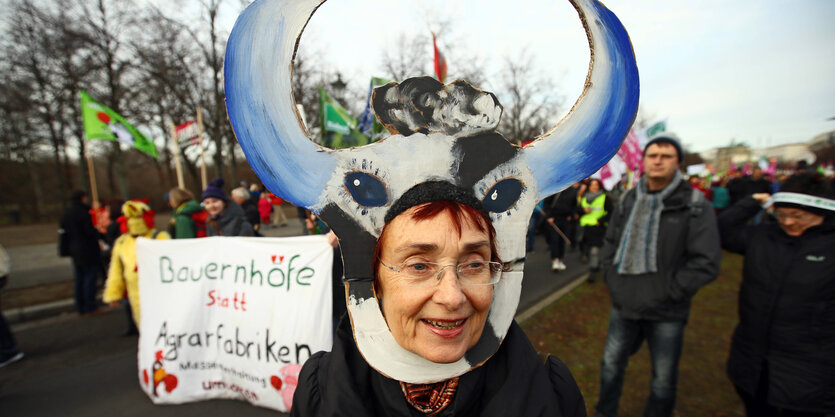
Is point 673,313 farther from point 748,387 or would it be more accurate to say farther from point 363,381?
point 363,381

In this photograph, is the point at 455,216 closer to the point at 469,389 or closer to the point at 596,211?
the point at 469,389

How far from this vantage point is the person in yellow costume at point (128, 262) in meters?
3.84

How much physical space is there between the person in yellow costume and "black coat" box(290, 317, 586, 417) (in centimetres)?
369

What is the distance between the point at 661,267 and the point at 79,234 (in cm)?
718

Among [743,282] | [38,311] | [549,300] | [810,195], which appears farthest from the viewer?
[38,311]

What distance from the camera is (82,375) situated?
3.87 metres

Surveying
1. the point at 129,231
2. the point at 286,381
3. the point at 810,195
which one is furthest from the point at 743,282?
the point at 129,231

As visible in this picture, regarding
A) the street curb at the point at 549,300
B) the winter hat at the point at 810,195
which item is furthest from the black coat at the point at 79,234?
the winter hat at the point at 810,195

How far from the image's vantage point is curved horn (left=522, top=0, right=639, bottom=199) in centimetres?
111

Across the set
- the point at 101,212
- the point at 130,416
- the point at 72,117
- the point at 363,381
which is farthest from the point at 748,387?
the point at 72,117

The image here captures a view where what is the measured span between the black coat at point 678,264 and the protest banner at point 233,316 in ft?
7.40

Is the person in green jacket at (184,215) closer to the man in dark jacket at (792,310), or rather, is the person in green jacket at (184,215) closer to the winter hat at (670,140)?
the winter hat at (670,140)

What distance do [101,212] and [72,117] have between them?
33.3ft

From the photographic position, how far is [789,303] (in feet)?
6.77
